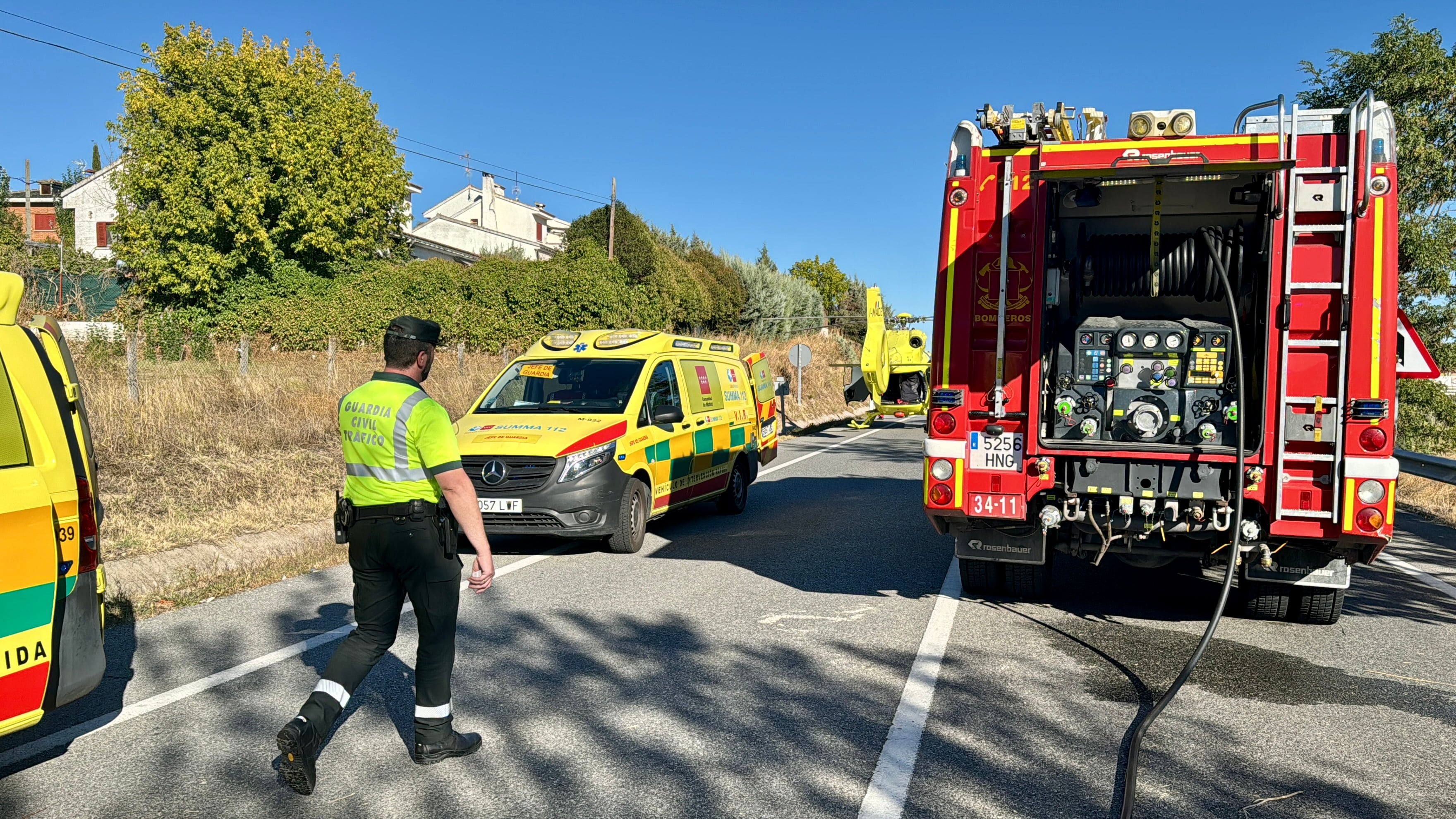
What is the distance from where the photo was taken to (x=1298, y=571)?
6.34m

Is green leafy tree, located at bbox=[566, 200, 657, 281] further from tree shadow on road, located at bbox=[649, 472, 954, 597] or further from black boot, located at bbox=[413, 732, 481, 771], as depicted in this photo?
black boot, located at bbox=[413, 732, 481, 771]

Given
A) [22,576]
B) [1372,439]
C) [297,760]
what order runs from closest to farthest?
[22,576] < [297,760] < [1372,439]

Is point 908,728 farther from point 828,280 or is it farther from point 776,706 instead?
point 828,280

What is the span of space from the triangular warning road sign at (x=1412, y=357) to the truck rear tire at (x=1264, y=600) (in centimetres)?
146

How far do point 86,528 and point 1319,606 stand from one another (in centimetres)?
652

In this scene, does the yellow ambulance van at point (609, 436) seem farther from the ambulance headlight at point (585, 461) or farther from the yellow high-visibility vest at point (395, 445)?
the yellow high-visibility vest at point (395, 445)

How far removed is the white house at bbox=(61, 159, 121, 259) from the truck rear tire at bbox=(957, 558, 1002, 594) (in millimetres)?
62247

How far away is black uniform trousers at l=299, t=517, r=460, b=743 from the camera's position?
4188mm

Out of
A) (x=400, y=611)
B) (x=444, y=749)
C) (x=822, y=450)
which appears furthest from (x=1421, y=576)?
(x=822, y=450)

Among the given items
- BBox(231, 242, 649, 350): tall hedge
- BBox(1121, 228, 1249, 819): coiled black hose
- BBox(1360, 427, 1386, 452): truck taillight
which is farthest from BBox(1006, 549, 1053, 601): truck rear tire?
BBox(231, 242, 649, 350): tall hedge

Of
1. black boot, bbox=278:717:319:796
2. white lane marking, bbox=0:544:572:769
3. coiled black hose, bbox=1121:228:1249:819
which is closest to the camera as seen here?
black boot, bbox=278:717:319:796

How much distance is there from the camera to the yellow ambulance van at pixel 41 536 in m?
3.61

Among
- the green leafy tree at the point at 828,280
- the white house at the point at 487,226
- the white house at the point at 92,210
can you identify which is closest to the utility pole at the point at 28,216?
the white house at the point at 92,210

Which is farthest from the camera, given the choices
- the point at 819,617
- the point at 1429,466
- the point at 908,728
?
the point at 1429,466
